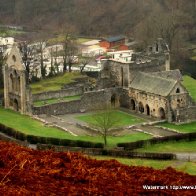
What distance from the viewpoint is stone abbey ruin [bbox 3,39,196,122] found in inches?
2085

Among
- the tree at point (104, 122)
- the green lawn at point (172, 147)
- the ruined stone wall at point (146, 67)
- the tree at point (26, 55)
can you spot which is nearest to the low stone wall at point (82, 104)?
the ruined stone wall at point (146, 67)

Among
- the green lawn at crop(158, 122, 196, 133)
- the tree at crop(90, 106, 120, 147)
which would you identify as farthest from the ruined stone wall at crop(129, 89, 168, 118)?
the tree at crop(90, 106, 120, 147)

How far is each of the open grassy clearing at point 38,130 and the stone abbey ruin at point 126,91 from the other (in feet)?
5.29

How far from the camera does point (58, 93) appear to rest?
197 ft

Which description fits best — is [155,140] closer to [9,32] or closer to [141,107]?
[141,107]

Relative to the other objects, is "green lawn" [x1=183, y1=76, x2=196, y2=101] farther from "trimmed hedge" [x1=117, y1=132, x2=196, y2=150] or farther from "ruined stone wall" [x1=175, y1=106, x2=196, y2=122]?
"trimmed hedge" [x1=117, y1=132, x2=196, y2=150]

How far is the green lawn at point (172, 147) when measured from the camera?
143 feet

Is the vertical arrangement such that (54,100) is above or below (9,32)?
below

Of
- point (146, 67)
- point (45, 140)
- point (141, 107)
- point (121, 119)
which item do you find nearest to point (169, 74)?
point (146, 67)

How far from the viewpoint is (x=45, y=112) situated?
5500 centimetres

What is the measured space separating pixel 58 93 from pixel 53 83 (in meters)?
8.06

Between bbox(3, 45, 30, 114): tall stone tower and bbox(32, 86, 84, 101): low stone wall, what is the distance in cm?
212

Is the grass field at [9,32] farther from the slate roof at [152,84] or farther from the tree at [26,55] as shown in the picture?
the slate roof at [152,84]

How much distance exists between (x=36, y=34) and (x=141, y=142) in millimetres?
71929
